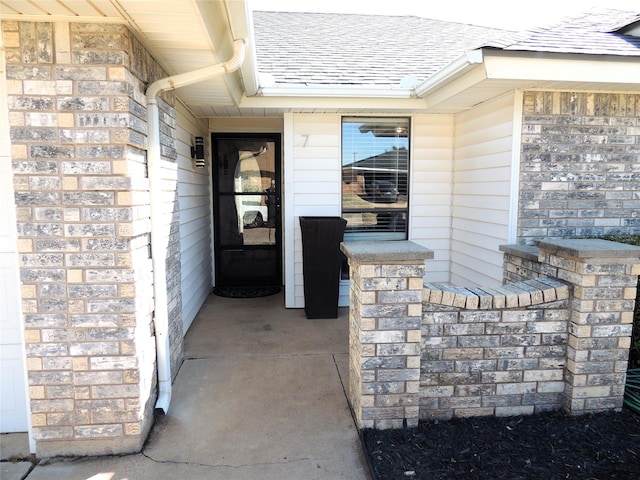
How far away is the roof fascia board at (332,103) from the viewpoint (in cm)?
429

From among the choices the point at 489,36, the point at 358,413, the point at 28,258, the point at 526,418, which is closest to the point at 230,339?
the point at 358,413

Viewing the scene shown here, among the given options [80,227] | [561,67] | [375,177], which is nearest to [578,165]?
[561,67]

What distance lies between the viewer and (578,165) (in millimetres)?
3738

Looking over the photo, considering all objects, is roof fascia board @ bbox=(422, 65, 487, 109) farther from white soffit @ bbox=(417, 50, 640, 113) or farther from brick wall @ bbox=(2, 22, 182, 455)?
brick wall @ bbox=(2, 22, 182, 455)

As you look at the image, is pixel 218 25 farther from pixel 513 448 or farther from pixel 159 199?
pixel 513 448

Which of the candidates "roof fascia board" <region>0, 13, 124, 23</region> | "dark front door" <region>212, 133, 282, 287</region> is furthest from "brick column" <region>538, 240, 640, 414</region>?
"dark front door" <region>212, 133, 282, 287</region>

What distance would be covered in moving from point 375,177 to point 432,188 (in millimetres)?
688

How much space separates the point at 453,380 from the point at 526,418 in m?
0.52

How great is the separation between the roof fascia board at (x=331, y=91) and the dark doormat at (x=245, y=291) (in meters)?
2.60

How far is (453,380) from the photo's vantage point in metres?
2.56

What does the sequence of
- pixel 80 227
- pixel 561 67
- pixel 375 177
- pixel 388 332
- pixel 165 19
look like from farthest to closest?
1. pixel 375 177
2. pixel 561 67
3. pixel 388 332
4. pixel 80 227
5. pixel 165 19

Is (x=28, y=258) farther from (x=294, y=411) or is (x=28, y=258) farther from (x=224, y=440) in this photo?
(x=294, y=411)

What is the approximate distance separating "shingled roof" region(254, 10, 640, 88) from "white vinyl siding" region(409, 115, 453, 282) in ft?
2.09

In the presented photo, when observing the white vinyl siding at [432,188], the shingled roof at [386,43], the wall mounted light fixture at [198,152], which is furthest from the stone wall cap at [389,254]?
the wall mounted light fixture at [198,152]
